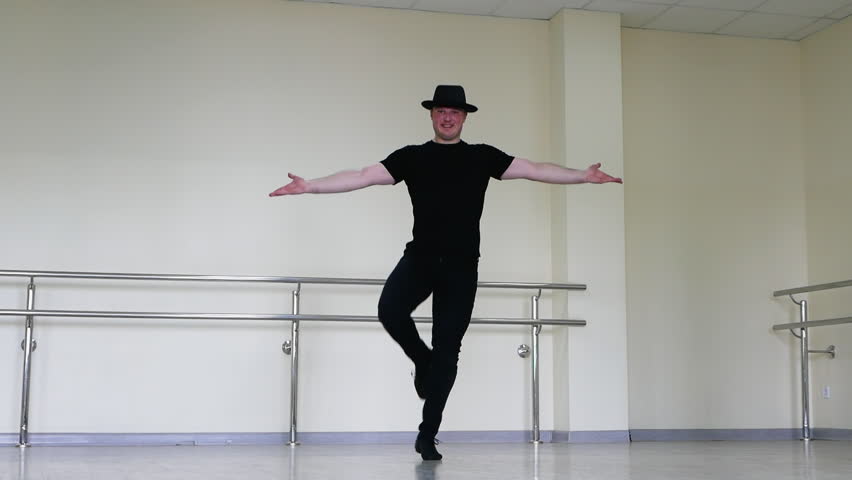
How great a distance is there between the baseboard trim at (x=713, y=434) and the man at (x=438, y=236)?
9.58 ft

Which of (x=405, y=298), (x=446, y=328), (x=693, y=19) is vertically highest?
(x=693, y=19)

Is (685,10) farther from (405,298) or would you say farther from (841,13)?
(405,298)

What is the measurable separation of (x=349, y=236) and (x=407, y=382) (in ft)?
3.14

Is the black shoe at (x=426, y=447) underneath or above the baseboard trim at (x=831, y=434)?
above

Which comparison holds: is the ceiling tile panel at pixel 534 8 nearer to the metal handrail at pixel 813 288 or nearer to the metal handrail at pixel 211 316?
the metal handrail at pixel 211 316

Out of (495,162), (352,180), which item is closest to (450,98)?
(495,162)

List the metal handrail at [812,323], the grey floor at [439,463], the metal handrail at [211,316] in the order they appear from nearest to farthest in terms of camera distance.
A: the grey floor at [439,463] → the metal handrail at [211,316] → the metal handrail at [812,323]

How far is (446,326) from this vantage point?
4.05 metres

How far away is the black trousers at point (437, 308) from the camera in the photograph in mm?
4047

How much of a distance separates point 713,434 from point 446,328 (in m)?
3.50

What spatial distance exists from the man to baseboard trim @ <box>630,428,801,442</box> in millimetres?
2920

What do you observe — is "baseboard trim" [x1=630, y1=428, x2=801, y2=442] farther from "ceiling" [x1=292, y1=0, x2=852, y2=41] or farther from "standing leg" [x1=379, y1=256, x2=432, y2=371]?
"standing leg" [x1=379, y1=256, x2=432, y2=371]

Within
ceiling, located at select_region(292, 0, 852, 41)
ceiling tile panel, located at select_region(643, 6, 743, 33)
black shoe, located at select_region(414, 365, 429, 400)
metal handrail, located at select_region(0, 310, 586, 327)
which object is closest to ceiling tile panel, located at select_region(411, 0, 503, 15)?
ceiling, located at select_region(292, 0, 852, 41)

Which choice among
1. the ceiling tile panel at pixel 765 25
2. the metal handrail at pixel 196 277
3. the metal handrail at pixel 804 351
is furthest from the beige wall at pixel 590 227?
the metal handrail at pixel 804 351
